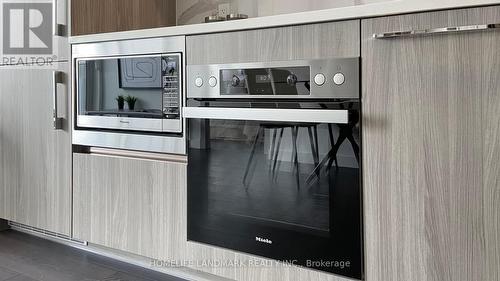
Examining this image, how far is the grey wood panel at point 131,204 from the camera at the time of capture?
1599 mm

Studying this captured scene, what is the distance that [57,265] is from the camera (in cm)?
186

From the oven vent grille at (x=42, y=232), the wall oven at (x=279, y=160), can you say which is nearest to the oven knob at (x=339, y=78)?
the wall oven at (x=279, y=160)

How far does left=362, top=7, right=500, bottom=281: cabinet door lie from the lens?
3.52ft

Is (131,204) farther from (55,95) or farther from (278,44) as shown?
(278,44)

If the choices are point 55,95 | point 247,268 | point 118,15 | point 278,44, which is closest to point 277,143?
point 278,44

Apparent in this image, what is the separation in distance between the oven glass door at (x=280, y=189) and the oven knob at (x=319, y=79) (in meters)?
0.12

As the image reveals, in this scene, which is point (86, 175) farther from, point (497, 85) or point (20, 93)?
point (497, 85)

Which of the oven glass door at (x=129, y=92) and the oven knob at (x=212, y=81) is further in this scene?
the oven glass door at (x=129, y=92)

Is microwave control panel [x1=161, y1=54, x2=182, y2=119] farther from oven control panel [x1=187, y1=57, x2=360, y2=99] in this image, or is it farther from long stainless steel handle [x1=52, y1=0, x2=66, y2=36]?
long stainless steel handle [x1=52, y1=0, x2=66, y2=36]

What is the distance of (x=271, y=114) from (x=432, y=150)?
0.47 m

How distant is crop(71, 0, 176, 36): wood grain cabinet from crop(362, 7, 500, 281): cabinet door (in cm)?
132

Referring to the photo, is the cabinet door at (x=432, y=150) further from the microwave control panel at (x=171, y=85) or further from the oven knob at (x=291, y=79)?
the microwave control panel at (x=171, y=85)

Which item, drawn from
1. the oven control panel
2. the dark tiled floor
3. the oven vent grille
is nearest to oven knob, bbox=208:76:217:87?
the oven control panel

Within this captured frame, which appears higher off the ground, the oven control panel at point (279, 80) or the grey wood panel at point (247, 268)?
the oven control panel at point (279, 80)
